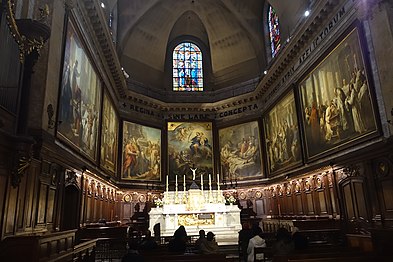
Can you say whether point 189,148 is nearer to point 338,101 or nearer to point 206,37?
point 206,37

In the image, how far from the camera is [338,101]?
1398 centimetres

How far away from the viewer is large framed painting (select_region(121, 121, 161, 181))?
2317 centimetres

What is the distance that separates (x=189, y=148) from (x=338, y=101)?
1402 cm

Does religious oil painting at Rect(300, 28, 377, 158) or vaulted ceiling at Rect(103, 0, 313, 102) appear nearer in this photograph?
religious oil painting at Rect(300, 28, 377, 158)

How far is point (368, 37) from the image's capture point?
11.9 metres

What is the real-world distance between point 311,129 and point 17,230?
44.8ft

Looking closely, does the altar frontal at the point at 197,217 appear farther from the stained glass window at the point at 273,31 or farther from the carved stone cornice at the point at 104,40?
the stained glass window at the point at 273,31

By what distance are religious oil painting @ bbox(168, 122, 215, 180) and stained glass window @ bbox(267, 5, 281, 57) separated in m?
7.82

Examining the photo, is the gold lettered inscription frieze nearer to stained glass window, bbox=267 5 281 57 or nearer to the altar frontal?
the altar frontal

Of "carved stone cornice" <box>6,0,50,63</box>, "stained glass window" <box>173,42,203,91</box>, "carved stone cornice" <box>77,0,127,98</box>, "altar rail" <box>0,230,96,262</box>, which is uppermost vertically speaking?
"stained glass window" <box>173,42,203,91</box>

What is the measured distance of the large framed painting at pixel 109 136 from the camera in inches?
728

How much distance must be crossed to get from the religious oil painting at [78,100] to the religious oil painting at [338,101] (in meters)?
10.9

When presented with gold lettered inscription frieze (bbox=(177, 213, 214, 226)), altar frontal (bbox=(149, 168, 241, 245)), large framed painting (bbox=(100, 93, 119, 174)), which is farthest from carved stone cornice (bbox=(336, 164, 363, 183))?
large framed painting (bbox=(100, 93, 119, 174))

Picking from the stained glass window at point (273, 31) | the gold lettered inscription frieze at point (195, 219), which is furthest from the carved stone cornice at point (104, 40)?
the stained glass window at point (273, 31)
